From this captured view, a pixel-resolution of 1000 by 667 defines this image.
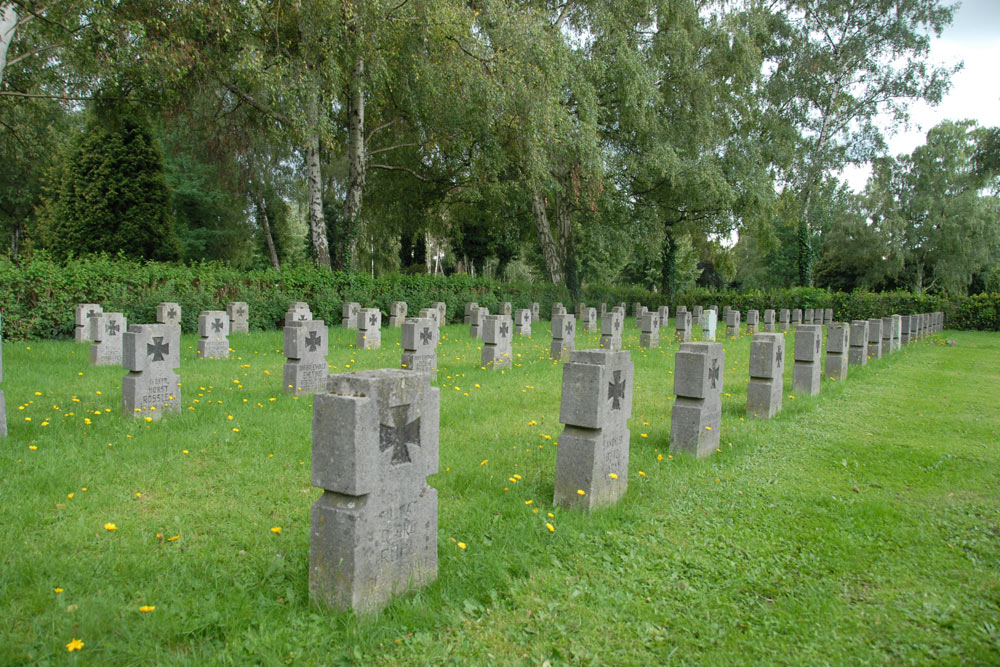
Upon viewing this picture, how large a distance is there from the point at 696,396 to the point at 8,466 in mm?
6031

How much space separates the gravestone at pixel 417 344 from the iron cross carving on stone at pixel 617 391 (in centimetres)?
542

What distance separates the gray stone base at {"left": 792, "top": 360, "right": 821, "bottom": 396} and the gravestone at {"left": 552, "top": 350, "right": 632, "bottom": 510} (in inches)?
237

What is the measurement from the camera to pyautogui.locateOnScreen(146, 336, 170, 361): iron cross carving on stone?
721 centimetres

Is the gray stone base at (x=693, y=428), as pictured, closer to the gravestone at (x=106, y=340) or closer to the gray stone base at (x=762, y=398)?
the gray stone base at (x=762, y=398)

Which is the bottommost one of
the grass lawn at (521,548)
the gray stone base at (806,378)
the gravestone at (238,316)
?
the grass lawn at (521,548)

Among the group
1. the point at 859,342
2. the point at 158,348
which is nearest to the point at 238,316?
the point at 158,348

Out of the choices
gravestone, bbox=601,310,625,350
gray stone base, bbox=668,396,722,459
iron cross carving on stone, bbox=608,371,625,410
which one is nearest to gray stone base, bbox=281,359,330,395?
gray stone base, bbox=668,396,722,459

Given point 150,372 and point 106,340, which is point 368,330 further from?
point 150,372

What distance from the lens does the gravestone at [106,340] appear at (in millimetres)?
11117

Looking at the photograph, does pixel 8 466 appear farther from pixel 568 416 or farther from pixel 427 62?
pixel 427 62

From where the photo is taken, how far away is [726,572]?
145 inches

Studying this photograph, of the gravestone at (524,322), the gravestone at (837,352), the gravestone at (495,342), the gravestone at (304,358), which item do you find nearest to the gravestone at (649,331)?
the gravestone at (524,322)

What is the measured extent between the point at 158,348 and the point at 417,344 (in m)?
3.76

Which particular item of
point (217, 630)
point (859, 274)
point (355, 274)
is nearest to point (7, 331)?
point (355, 274)
